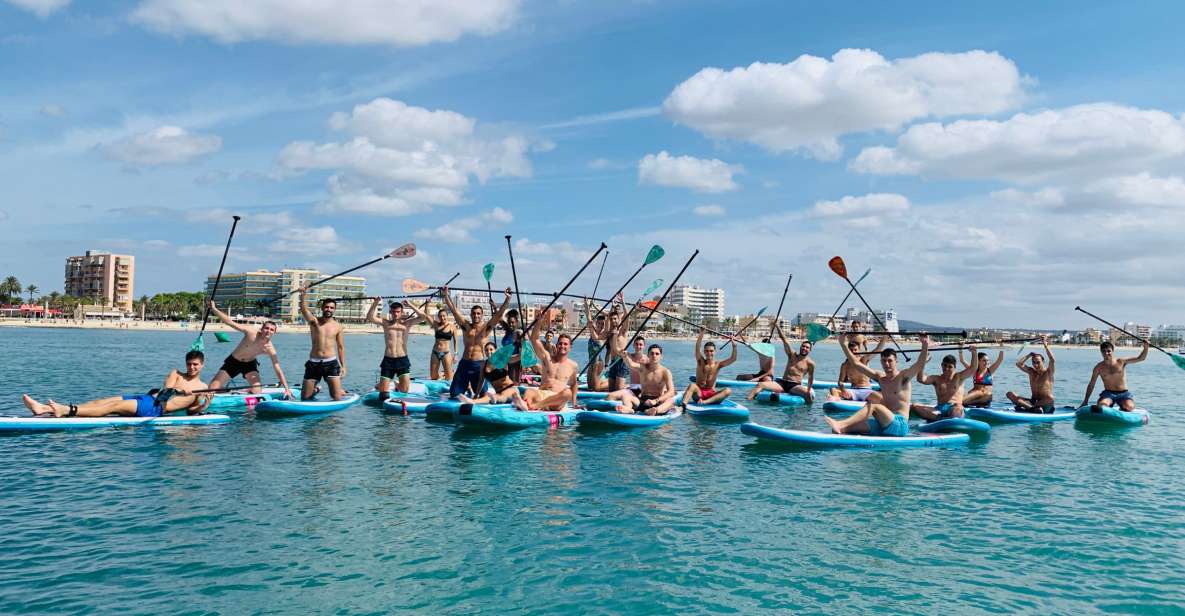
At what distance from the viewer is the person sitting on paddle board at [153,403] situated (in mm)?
13641

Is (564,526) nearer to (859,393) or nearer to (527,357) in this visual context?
(527,357)

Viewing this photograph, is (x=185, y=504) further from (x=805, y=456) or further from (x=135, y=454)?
(x=805, y=456)

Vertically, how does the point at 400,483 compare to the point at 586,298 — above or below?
below

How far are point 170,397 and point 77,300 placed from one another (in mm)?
166197

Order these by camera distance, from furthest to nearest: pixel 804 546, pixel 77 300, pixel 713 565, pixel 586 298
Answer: pixel 77 300, pixel 586 298, pixel 804 546, pixel 713 565

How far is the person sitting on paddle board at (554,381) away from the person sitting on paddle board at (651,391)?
128 cm

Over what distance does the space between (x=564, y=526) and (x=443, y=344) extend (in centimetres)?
1425

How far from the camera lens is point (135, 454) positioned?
11.8m

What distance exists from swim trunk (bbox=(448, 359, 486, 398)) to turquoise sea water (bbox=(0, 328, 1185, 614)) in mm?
2303

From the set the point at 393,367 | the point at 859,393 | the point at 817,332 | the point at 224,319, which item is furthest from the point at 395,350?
the point at 859,393

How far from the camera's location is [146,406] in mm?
14250

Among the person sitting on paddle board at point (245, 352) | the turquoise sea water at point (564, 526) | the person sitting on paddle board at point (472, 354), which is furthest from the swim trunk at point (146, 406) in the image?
the person sitting on paddle board at point (472, 354)

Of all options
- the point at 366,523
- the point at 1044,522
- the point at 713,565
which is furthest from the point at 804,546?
the point at 366,523

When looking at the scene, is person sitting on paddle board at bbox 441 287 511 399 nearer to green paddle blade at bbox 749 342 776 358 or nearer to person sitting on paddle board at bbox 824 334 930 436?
green paddle blade at bbox 749 342 776 358
